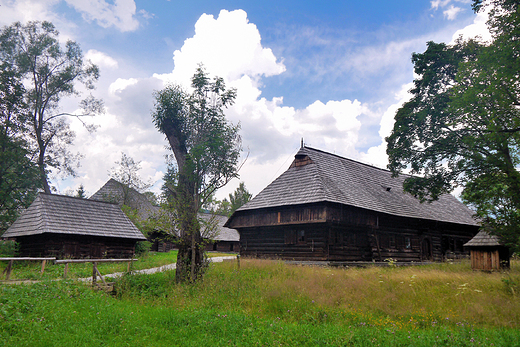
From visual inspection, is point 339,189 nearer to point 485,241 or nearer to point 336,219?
point 336,219

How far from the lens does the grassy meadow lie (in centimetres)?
675

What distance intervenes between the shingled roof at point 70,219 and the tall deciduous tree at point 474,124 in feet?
56.1

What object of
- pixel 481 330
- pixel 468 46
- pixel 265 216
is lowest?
pixel 481 330

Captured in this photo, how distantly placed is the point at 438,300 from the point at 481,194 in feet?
14.4

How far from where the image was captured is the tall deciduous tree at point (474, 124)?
10.1 meters

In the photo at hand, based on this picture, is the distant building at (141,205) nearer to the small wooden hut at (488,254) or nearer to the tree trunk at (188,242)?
the tree trunk at (188,242)

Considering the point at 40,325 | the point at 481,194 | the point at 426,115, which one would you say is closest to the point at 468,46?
Result: the point at 426,115

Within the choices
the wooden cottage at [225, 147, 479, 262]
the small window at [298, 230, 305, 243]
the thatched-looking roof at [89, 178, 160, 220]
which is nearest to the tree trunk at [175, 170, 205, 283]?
the wooden cottage at [225, 147, 479, 262]

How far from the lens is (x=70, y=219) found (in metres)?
19.6

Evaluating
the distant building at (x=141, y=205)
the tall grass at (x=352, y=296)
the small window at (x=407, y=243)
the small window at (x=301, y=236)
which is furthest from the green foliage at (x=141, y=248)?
the small window at (x=407, y=243)

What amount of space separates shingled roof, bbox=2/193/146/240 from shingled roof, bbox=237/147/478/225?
813cm

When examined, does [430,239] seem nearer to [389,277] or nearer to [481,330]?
[389,277]

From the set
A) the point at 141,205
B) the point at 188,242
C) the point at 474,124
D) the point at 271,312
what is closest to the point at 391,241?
the point at 474,124

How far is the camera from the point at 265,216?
66.4 feet
